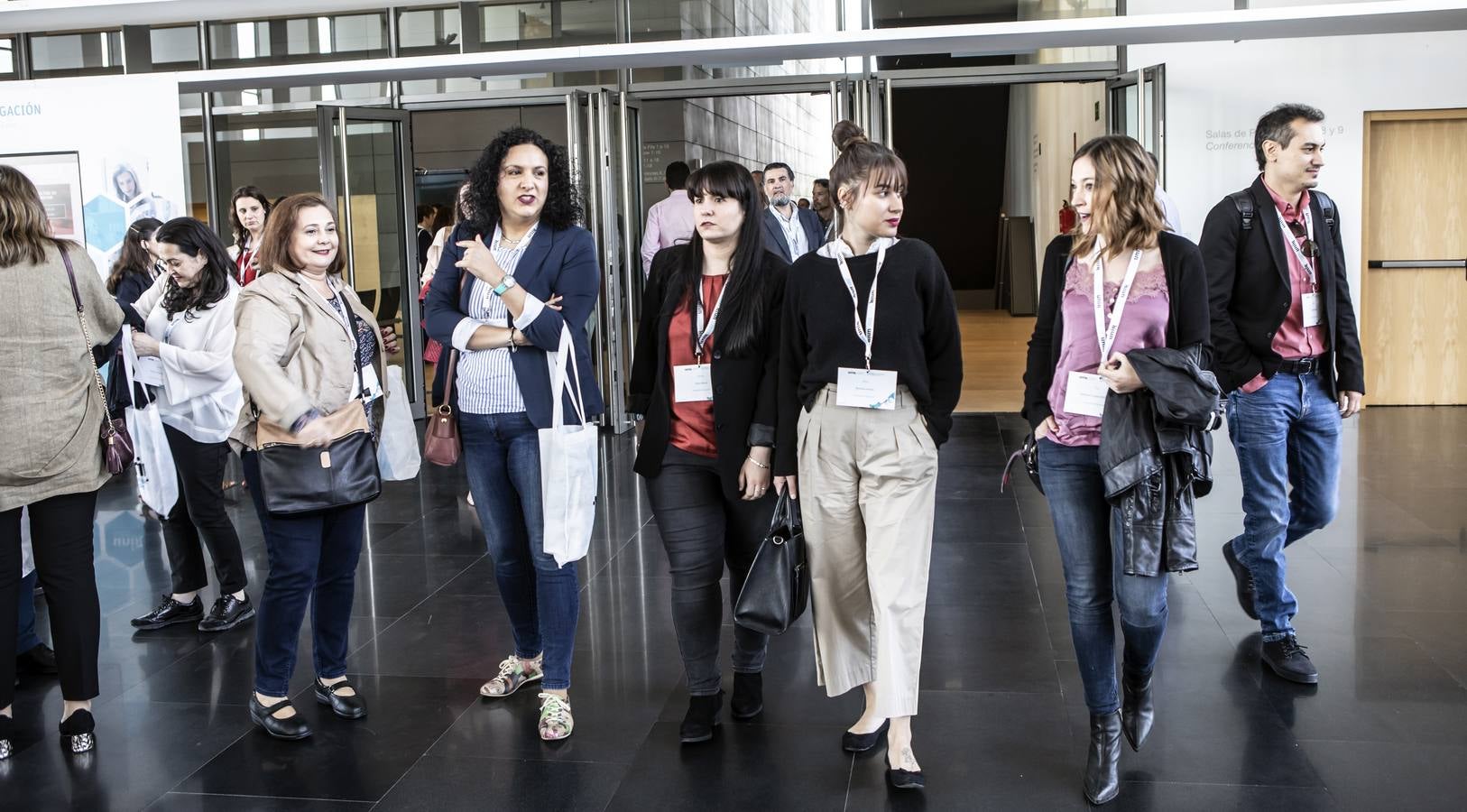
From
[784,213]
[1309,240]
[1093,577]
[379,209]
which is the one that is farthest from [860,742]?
[379,209]

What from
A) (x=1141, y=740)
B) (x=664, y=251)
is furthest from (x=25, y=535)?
(x=1141, y=740)

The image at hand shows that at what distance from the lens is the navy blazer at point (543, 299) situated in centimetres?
334

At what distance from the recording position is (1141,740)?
316 centimetres

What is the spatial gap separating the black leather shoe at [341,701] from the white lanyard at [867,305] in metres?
1.77

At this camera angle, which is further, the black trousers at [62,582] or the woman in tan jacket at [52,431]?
the black trousers at [62,582]

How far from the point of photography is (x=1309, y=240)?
3844 millimetres

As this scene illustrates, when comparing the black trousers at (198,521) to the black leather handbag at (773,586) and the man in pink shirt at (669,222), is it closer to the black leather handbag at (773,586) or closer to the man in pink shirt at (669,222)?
the black leather handbag at (773,586)

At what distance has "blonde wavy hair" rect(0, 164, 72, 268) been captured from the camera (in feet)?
10.9

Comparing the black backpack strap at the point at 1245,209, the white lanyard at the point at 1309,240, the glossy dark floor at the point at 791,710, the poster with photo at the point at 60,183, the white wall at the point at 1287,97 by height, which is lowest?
the glossy dark floor at the point at 791,710

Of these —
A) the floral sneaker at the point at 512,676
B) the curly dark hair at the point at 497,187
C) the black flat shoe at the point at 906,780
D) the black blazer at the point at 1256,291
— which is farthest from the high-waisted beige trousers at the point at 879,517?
the black blazer at the point at 1256,291

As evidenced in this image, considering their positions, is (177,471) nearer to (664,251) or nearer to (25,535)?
(25,535)

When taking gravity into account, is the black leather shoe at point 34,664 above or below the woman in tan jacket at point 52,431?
below

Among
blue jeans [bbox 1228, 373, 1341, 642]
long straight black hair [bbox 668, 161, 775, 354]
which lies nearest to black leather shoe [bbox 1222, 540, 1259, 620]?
blue jeans [bbox 1228, 373, 1341, 642]

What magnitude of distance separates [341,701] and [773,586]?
4.54 feet
